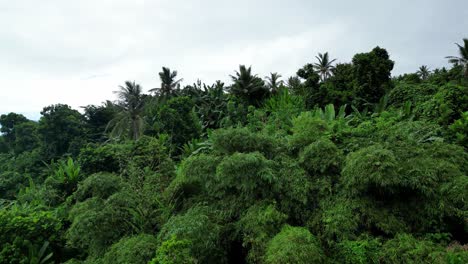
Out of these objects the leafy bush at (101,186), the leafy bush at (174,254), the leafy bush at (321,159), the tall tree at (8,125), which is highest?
the tall tree at (8,125)

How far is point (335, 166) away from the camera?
5398 millimetres

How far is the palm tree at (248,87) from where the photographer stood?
1867 centimetres

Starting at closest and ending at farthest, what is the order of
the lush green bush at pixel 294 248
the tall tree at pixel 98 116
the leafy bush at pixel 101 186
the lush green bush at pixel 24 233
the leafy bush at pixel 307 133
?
the lush green bush at pixel 294 248 → the lush green bush at pixel 24 233 → the leafy bush at pixel 307 133 → the leafy bush at pixel 101 186 → the tall tree at pixel 98 116

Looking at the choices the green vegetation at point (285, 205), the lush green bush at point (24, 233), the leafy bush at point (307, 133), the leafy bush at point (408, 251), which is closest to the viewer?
the leafy bush at point (408, 251)

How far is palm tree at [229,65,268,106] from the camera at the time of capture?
18.7m

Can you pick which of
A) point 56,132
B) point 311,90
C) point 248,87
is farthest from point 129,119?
point 311,90

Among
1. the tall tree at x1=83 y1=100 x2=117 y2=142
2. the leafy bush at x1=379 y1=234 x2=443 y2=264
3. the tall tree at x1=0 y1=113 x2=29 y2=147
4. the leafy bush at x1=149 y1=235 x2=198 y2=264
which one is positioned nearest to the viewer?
the leafy bush at x1=379 y1=234 x2=443 y2=264

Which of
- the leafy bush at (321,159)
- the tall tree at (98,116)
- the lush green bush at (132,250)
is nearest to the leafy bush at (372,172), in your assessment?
the leafy bush at (321,159)

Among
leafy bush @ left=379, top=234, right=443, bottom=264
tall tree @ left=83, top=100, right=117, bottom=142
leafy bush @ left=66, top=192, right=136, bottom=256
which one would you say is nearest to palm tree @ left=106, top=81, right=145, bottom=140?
tall tree @ left=83, top=100, right=117, bottom=142

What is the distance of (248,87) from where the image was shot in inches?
737

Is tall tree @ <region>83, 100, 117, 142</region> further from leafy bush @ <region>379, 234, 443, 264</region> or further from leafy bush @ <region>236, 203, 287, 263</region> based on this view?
leafy bush @ <region>379, 234, 443, 264</region>

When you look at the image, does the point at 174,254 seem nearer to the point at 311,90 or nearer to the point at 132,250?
the point at 132,250

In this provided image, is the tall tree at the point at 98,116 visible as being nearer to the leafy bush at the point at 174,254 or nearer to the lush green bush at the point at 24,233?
the lush green bush at the point at 24,233

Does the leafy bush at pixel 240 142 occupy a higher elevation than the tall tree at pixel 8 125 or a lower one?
lower
